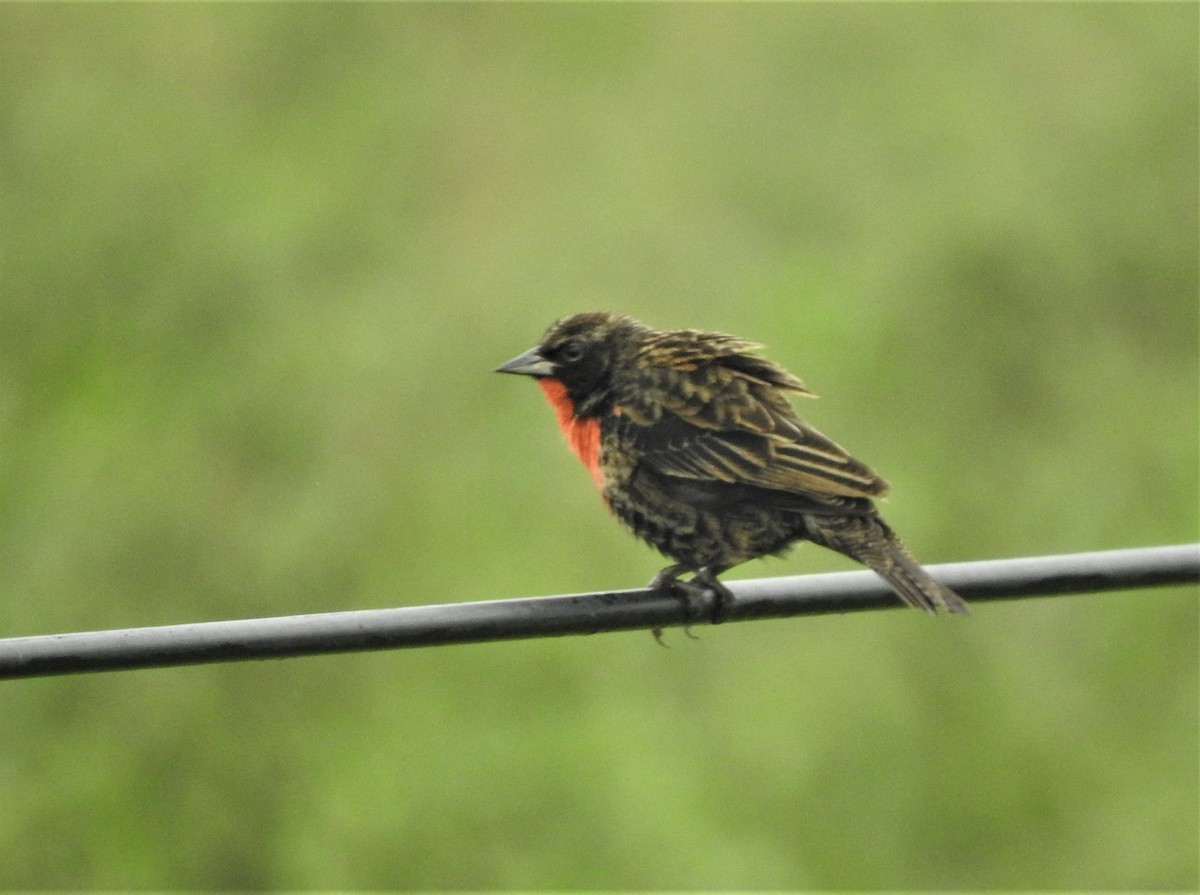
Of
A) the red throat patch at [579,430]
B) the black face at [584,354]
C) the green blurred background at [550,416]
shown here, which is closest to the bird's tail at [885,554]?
the red throat patch at [579,430]

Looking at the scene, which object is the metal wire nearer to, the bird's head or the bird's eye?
the bird's head

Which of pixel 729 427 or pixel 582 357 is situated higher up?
pixel 582 357

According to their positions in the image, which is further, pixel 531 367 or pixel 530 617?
pixel 531 367

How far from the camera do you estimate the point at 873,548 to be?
4.64m

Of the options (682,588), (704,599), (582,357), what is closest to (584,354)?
(582,357)

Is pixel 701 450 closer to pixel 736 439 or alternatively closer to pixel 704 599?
pixel 736 439

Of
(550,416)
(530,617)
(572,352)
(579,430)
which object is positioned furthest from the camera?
(550,416)

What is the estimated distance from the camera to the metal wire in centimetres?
305

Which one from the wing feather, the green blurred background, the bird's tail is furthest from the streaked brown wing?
the green blurred background

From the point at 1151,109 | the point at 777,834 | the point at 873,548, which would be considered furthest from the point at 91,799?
the point at 1151,109

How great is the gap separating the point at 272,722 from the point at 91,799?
1238mm

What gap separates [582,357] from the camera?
5.62 metres

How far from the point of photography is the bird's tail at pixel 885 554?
411 centimetres

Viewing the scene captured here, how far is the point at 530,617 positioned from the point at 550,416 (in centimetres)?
704
